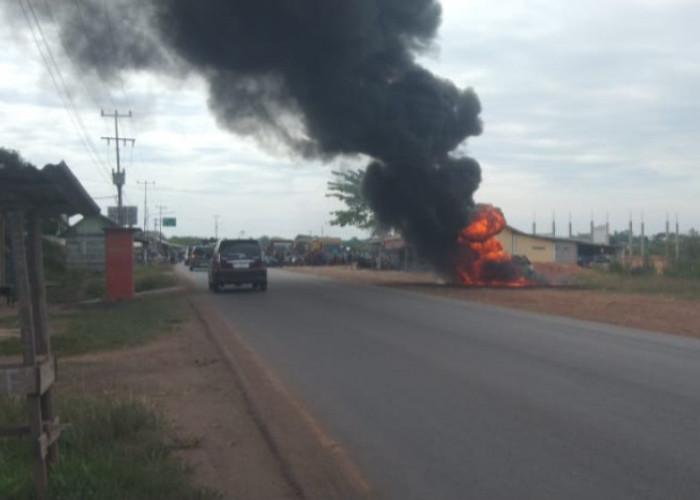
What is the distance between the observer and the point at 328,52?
35.2 m

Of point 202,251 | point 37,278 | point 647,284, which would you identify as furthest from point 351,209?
point 37,278

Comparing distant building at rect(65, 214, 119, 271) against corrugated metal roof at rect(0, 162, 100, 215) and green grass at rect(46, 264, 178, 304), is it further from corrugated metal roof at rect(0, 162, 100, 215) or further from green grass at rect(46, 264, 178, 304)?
corrugated metal roof at rect(0, 162, 100, 215)

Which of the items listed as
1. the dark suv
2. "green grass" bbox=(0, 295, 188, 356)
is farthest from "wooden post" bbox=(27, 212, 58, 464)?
the dark suv

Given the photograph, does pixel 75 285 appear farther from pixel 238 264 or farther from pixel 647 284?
pixel 647 284

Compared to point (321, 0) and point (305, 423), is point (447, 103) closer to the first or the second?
point (321, 0)

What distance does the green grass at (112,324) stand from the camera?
644 inches

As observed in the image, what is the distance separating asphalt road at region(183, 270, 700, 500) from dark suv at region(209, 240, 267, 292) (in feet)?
41.7

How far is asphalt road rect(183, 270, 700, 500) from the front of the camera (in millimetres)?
6965

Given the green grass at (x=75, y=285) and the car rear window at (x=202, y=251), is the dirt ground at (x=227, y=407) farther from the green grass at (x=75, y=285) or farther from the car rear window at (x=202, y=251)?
the car rear window at (x=202, y=251)

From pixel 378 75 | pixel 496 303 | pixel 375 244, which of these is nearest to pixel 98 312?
pixel 496 303

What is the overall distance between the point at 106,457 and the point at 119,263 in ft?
79.6

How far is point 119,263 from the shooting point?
30656 millimetres

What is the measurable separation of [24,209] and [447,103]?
33007 mm

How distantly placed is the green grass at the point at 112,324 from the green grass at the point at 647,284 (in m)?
15.4
